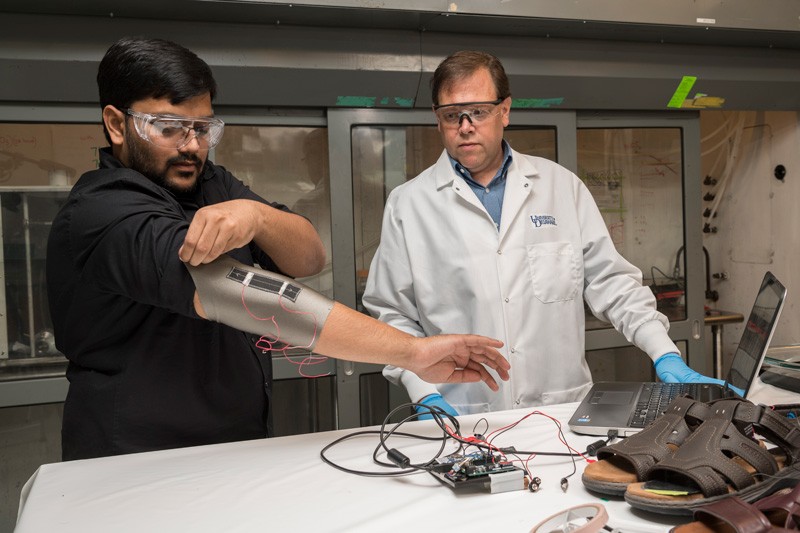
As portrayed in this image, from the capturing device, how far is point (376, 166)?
2967 mm

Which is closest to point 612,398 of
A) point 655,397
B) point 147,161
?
point 655,397

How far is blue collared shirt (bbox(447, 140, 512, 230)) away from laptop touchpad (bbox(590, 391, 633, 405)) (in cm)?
65

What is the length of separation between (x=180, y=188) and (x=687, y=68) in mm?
2477

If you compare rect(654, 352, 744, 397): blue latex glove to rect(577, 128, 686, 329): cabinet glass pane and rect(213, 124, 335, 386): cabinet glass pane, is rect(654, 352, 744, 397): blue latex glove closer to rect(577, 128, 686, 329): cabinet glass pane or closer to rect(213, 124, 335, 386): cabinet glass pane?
rect(213, 124, 335, 386): cabinet glass pane

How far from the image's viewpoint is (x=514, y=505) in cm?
108

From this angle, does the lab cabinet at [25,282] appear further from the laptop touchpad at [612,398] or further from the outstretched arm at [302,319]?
the laptop touchpad at [612,398]

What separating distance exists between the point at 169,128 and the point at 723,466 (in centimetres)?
112

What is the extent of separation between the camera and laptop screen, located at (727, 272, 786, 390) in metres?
1.38

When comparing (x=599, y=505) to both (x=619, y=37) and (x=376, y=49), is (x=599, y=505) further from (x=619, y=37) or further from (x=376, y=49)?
(x=619, y=37)

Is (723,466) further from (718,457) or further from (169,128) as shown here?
Answer: (169,128)

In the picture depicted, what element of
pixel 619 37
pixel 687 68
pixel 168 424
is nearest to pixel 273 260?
pixel 168 424

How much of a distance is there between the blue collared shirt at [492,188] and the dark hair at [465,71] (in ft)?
0.66

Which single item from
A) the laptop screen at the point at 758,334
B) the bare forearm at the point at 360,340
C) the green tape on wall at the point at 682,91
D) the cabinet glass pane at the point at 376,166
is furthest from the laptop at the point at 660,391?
the green tape on wall at the point at 682,91

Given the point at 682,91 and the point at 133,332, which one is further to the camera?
the point at 682,91
